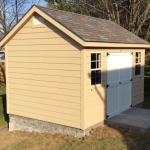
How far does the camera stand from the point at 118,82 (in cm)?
1025

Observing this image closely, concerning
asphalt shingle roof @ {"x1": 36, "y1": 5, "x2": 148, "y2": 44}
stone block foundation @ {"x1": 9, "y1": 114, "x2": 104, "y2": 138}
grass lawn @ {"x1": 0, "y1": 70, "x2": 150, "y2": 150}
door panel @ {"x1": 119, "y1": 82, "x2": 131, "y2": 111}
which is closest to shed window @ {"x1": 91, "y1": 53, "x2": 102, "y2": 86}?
asphalt shingle roof @ {"x1": 36, "y1": 5, "x2": 148, "y2": 44}

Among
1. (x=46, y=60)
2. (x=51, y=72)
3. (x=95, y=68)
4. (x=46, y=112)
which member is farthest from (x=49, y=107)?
(x=95, y=68)

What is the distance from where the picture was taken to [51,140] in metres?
8.91

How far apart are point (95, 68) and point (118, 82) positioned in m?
1.79

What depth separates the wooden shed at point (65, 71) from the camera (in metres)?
8.45

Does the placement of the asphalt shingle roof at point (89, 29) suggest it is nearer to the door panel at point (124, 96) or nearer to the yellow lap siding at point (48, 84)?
the yellow lap siding at point (48, 84)

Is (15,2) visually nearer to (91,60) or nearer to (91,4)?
(91,4)

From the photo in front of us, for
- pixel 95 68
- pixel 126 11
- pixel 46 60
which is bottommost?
pixel 95 68

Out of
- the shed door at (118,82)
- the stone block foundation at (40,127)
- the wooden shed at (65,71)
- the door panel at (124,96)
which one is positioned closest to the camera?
the wooden shed at (65,71)

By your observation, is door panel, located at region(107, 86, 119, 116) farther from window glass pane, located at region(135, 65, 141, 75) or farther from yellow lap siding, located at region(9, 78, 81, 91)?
window glass pane, located at region(135, 65, 141, 75)

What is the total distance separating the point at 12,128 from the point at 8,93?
1.45m

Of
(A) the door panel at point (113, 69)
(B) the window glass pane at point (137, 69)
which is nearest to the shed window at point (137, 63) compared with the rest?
(B) the window glass pane at point (137, 69)

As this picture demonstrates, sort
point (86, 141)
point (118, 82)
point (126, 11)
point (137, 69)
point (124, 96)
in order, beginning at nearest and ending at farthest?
point (86, 141)
point (118, 82)
point (124, 96)
point (137, 69)
point (126, 11)

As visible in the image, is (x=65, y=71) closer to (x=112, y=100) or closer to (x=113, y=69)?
(x=113, y=69)
